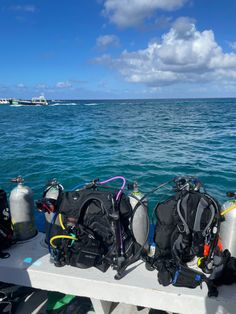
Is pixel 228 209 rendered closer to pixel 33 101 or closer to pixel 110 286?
pixel 110 286

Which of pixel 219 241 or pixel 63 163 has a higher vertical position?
pixel 219 241

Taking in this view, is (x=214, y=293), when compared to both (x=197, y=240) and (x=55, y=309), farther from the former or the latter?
(x=55, y=309)

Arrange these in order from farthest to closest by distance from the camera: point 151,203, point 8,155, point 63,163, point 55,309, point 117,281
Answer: point 8,155 → point 63,163 → point 151,203 → point 55,309 → point 117,281

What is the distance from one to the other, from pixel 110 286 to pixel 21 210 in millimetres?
1351

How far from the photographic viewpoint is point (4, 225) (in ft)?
9.78

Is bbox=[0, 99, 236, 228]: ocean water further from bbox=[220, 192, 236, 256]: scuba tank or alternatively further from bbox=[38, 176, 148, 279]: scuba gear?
bbox=[220, 192, 236, 256]: scuba tank

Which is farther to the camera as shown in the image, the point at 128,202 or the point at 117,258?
the point at 128,202

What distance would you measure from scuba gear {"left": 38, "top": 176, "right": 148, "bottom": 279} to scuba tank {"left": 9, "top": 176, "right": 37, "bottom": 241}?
0.48 metres

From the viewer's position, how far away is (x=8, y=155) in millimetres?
12359

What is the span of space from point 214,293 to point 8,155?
11766 mm

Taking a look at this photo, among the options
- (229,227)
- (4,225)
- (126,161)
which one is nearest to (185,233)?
(229,227)

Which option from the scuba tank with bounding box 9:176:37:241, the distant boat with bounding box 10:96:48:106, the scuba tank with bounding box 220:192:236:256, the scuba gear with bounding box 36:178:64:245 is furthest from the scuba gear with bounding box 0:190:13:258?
the distant boat with bounding box 10:96:48:106

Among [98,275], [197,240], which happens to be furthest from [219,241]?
[98,275]

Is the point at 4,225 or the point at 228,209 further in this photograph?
the point at 4,225
